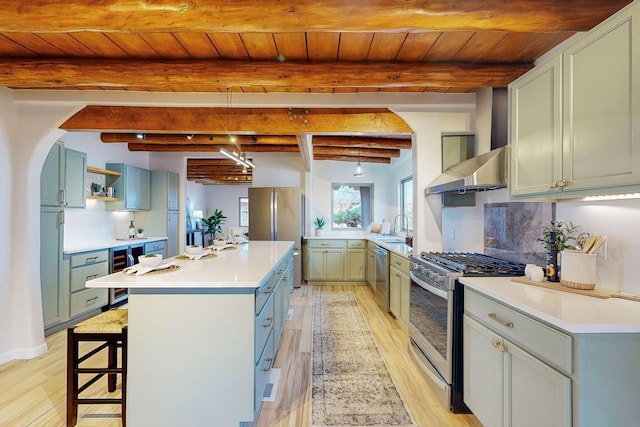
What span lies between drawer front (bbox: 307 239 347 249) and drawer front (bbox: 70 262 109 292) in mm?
3094

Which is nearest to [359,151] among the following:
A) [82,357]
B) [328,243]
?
[328,243]

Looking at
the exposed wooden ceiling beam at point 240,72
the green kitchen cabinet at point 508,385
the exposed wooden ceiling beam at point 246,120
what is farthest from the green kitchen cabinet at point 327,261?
the green kitchen cabinet at point 508,385

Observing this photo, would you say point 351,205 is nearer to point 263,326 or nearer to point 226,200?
point 263,326

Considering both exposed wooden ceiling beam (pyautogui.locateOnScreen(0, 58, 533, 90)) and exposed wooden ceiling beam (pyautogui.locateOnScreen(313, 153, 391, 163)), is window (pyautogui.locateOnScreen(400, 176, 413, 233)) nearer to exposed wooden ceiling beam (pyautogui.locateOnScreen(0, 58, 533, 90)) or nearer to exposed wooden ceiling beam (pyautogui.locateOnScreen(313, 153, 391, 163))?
exposed wooden ceiling beam (pyautogui.locateOnScreen(313, 153, 391, 163))

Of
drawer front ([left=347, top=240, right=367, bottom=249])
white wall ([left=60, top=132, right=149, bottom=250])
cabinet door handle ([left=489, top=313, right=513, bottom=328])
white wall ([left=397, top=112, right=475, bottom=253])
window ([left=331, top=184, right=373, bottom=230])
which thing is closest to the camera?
cabinet door handle ([left=489, top=313, right=513, bottom=328])

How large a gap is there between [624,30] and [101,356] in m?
4.14

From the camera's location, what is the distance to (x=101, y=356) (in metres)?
2.71

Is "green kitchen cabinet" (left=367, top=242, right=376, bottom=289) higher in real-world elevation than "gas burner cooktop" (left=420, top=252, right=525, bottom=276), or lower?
lower

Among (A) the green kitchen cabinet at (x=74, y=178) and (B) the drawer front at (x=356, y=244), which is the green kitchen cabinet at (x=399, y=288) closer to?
(B) the drawer front at (x=356, y=244)

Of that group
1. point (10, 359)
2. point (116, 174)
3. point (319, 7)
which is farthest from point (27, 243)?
point (319, 7)

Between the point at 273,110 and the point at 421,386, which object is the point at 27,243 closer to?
the point at 273,110

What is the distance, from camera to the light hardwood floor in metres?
1.92

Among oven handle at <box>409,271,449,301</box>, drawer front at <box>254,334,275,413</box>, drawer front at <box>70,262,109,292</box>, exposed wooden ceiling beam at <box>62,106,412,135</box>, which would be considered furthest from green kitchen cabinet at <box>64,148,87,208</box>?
oven handle at <box>409,271,449,301</box>

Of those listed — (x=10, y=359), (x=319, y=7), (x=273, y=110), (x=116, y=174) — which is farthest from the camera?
(x=116, y=174)
